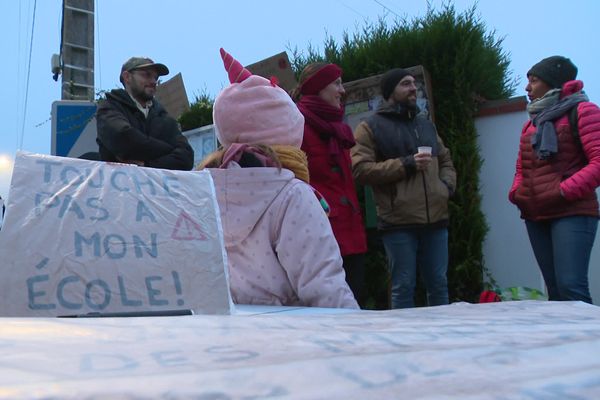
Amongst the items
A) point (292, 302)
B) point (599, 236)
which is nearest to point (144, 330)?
point (292, 302)

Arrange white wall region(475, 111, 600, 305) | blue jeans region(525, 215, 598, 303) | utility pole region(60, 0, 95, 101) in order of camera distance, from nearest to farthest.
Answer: blue jeans region(525, 215, 598, 303) → white wall region(475, 111, 600, 305) → utility pole region(60, 0, 95, 101)

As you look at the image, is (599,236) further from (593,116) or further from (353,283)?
(353,283)

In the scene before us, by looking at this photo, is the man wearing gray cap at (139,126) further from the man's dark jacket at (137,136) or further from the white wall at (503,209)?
the white wall at (503,209)

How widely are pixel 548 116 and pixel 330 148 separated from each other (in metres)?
1.19

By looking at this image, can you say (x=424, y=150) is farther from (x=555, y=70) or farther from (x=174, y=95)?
(x=174, y=95)

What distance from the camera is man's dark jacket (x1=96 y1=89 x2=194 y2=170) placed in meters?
3.67

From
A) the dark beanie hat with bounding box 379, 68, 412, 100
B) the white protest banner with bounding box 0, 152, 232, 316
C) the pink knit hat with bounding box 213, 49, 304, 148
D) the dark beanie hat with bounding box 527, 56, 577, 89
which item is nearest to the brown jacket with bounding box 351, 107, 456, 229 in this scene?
the dark beanie hat with bounding box 379, 68, 412, 100

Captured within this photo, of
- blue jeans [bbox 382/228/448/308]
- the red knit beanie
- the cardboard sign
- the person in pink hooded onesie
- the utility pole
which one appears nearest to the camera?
the person in pink hooded onesie

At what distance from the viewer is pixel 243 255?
7.55ft

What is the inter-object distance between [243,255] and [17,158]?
2.85 ft

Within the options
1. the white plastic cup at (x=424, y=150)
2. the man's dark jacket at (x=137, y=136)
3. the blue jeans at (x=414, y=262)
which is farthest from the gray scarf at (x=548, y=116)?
the man's dark jacket at (x=137, y=136)

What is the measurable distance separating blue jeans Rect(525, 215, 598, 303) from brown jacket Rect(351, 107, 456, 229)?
0.57 metres

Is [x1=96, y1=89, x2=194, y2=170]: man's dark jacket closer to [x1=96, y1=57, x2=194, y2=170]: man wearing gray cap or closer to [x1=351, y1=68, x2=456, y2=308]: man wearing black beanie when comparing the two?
[x1=96, y1=57, x2=194, y2=170]: man wearing gray cap

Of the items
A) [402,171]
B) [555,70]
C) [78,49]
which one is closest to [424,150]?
[402,171]
